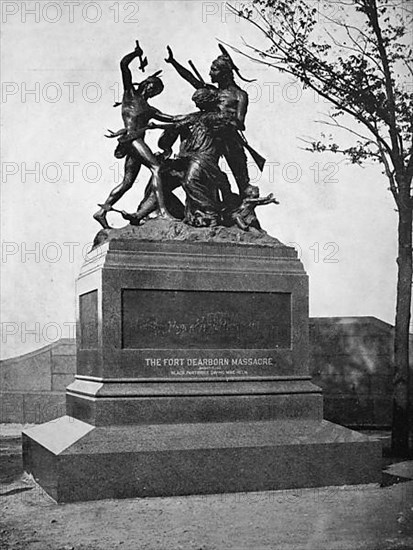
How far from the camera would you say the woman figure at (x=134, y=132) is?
1063 cm

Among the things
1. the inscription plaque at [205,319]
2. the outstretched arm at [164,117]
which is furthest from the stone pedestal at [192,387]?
the outstretched arm at [164,117]

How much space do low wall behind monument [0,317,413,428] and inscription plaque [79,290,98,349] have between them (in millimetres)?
6745

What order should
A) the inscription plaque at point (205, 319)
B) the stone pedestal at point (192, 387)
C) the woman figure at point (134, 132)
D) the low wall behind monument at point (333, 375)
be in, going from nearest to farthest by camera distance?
the stone pedestal at point (192, 387), the inscription plaque at point (205, 319), the woman figure at point (134, 132), the low wall behind monument at point (333, 375)

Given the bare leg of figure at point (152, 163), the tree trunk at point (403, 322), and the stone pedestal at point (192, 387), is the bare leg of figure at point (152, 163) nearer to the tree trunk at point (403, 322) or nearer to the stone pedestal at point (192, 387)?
the stone pedestal at point (192, 387)

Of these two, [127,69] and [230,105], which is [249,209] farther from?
[127,69]

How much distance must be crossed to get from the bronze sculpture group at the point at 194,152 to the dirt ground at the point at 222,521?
133 inches

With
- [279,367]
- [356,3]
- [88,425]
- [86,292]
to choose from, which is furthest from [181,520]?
[356,3]

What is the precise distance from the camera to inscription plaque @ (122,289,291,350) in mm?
9555

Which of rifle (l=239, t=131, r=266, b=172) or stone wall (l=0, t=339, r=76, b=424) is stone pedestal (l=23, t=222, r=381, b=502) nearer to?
rifle (l=239, t=131, r=266, b=172)

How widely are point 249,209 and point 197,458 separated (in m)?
3.30

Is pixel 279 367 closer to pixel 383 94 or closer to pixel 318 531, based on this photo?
pixel 318 531

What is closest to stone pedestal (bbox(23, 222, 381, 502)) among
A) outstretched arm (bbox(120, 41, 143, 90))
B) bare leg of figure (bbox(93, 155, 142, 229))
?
bare leg of figure (bbox(93, 155, 142, 229))

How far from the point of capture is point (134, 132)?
10672 millimetres

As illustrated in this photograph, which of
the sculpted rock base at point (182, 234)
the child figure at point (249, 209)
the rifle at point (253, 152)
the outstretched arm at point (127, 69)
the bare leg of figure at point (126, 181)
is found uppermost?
the outstretched arm at point (127, 69)
